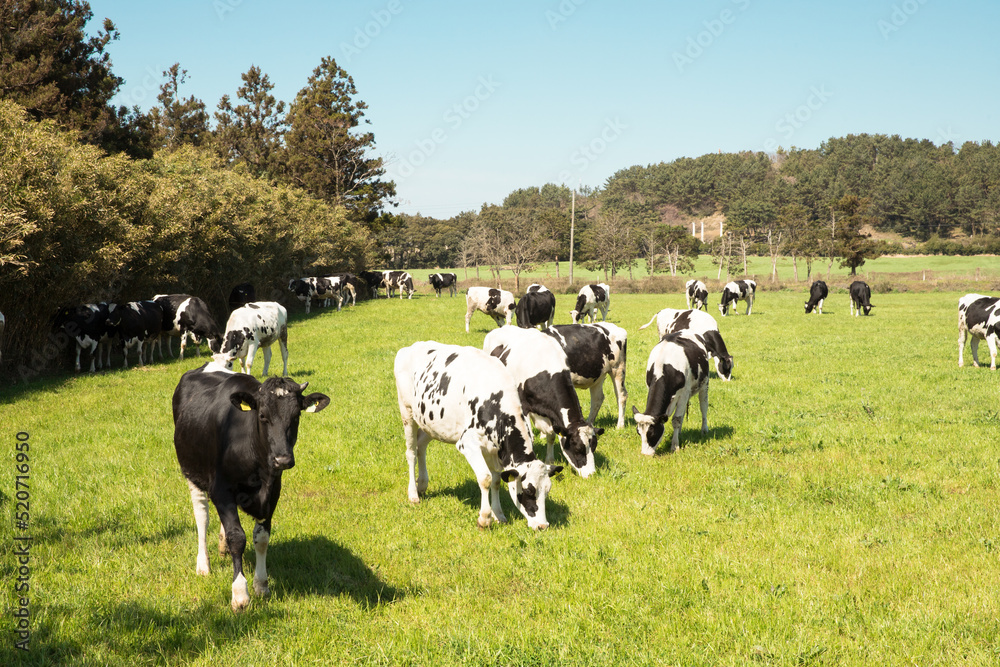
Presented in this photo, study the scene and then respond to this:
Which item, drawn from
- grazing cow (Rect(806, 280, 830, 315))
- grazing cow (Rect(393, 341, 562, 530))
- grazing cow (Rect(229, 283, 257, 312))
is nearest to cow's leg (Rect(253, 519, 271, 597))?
grazing cow (Rect(393, 341, 562, 530))

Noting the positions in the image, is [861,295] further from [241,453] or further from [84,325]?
[241,453]

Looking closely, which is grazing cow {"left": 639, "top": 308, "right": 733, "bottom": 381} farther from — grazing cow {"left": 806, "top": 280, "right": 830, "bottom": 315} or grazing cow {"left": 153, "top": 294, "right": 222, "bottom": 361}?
grazing cow {"left": 806, "top": 280, "right": 830, "bottom": 315}

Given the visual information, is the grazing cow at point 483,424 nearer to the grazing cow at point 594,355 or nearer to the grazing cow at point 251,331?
the grazing cow at point 594,355

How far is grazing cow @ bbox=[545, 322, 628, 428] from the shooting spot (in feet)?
Answer: 37.1

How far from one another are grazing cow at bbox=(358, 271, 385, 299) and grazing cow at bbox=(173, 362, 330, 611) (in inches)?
1826

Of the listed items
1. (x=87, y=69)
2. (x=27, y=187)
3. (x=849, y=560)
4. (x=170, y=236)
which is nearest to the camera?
(x=849, y=560)

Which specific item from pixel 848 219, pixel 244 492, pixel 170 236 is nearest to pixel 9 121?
pixel 170 236

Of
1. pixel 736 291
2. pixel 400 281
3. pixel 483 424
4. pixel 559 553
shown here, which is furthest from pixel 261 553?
pixel 400 281

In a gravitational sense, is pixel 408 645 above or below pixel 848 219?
below

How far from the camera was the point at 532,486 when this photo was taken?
23.1 ft

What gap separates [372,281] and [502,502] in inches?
1784

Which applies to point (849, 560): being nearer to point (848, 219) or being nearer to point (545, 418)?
point (545, 418)

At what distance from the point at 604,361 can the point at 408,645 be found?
729 centimetres

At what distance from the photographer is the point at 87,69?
27.8 metres
